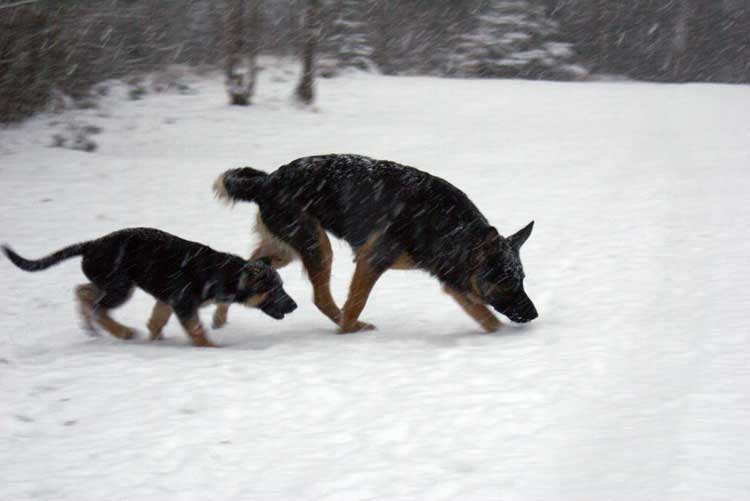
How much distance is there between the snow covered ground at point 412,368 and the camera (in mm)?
4121

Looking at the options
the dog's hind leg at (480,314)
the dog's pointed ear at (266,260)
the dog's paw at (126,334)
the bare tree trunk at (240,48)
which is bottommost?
the dog's paw at (126,334)

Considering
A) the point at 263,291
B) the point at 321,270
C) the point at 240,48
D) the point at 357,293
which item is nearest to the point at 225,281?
the point at 263,291

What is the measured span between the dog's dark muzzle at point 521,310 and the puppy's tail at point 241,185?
2586 millimetres

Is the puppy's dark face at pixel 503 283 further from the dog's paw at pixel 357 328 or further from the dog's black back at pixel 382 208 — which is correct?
the dog's paw at pixel 357 328

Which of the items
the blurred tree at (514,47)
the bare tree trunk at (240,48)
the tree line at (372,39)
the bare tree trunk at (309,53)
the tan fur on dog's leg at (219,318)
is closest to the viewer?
the tan fur on dog's leg at (219,318)

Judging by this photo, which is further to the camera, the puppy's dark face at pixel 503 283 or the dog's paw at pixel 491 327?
the dog's paw at pixel 491 327

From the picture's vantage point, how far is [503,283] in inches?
270

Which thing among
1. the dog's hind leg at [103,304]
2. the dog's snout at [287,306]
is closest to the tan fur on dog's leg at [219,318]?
the dog's snout at [287,306]

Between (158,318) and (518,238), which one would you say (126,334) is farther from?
(518,238)

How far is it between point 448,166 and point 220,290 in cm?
886

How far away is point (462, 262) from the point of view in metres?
6.97

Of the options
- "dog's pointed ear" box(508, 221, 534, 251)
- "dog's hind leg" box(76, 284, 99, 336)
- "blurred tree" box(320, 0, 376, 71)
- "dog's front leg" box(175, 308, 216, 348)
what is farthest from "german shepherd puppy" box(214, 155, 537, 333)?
"blurred tree" box(320, 0, 376, 71)

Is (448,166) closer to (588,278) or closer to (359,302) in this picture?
(588,278)

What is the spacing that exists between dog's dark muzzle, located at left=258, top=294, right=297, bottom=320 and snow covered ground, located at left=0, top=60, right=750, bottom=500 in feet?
0.77
